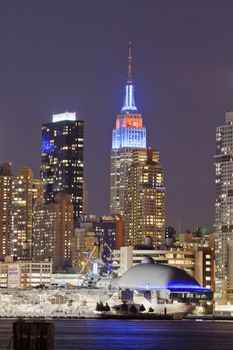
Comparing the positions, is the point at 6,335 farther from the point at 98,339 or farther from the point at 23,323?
the point at 23,323

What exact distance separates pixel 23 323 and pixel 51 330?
7.03 feet

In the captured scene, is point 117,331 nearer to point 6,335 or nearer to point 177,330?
point 177,330

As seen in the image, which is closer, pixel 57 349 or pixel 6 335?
pixel 57 349

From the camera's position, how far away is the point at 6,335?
501 feet

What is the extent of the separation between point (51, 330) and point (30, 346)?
2.05 meters

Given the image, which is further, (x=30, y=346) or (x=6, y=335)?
(x=6, y=335)

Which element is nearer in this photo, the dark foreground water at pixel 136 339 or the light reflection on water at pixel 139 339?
the dark foreground water at pixel 136 339

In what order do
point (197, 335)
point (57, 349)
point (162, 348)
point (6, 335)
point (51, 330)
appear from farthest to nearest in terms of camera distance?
point (197, 335), point (6, 335), point (162, 348), point (57, 349), point (51, 330)

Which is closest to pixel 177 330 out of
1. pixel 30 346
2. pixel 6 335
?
pixel 6 335

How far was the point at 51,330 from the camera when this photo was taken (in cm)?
9006

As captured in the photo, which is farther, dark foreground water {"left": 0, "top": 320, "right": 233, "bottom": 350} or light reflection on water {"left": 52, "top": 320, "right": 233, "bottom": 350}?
light reflection on water {"left": 52, "top": 320, "right": 233, "bottom": 350}

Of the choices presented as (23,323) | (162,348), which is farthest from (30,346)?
(162,348)

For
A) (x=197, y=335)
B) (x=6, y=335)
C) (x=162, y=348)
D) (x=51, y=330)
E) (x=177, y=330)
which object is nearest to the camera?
(x=51, y=330)

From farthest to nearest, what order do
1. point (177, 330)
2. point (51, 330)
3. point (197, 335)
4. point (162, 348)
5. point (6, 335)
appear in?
point (177, 330) → point (197, 335) → point (6, 335) → point (162, 348) → point (51, 330)
